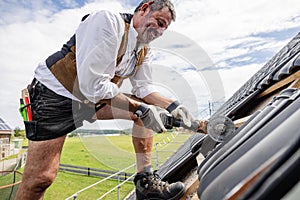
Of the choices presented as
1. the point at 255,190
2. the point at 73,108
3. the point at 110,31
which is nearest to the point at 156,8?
the point at 110,31

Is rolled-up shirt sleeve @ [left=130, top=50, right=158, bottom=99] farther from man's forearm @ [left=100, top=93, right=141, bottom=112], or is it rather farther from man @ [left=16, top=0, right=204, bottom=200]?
man's forearm @ [left=100, top=93, right=141, bottom=112]

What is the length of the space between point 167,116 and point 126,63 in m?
0.40

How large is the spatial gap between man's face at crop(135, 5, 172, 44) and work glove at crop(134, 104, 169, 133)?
389 millimetres

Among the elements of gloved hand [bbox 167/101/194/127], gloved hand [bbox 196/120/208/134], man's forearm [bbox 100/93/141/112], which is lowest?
gloved hand [bbox 196/120/208/134]

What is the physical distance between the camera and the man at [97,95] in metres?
1.27

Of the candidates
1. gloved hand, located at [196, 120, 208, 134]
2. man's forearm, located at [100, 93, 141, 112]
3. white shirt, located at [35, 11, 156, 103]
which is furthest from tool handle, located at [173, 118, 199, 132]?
white shirt, located at [35, 11, 156, 103]

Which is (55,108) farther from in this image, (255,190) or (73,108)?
(255,190)

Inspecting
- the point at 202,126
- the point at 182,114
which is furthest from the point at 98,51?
the point at 202,126

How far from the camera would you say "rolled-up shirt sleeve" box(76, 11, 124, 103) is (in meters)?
1.24

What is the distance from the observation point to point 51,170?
150cm

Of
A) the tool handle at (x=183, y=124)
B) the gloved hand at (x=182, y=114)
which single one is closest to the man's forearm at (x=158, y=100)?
the gloved hand at (x=182, y=114)

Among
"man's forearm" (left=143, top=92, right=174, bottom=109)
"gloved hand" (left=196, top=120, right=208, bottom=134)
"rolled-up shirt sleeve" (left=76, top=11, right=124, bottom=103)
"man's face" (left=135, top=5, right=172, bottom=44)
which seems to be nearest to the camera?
"rolled-up shirt sleeve" (left=76, top=11, right=124, bottom=103)

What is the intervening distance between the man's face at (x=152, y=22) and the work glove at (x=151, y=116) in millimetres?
389

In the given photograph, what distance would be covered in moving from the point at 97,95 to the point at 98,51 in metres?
0.22
